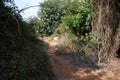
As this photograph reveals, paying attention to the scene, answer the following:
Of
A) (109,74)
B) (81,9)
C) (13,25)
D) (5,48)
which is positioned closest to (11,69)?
(5,48)

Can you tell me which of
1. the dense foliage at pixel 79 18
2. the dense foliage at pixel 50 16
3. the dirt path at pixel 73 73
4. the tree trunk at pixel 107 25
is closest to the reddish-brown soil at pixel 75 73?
the dirt path at pixel 73 73

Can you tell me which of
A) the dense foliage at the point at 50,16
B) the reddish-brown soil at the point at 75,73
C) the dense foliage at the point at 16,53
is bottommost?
the reddish-brown soil at the point at 75,73

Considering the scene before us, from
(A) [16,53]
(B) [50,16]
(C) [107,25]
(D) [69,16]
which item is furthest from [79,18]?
(A) [16,53]

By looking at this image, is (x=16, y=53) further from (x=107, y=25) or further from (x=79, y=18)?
(x=79, y=18)

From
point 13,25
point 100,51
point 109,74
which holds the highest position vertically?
point 13,25

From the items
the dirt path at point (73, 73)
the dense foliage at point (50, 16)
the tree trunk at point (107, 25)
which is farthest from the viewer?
the dense foliage at point (50, 16)

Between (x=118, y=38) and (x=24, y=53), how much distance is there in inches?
151

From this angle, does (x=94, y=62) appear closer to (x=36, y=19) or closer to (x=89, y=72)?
(x=89, y=72)

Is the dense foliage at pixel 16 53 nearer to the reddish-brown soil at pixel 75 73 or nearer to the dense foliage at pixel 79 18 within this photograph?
the reddish-brown soil at pixel 75 73

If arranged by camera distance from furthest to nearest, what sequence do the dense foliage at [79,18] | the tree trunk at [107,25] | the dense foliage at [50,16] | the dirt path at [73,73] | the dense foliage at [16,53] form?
1. the dense foliage at [50,16]
2. the dense foliage at [79,18]
3. the tree trunk at [107,25]
4. the dirt path at [73,73]
5. the dense foliage at [16,53]

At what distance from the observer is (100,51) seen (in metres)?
9.90

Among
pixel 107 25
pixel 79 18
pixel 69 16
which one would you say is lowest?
pixel 107 25

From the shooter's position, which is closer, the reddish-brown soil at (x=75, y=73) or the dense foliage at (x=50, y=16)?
the reddish-brown soil at (x=75, y=73)

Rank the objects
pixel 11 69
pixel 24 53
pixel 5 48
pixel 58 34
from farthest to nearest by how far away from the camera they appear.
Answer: pixel 58 34
pixel 24 53
pixel 5 48
pixel 11 69
